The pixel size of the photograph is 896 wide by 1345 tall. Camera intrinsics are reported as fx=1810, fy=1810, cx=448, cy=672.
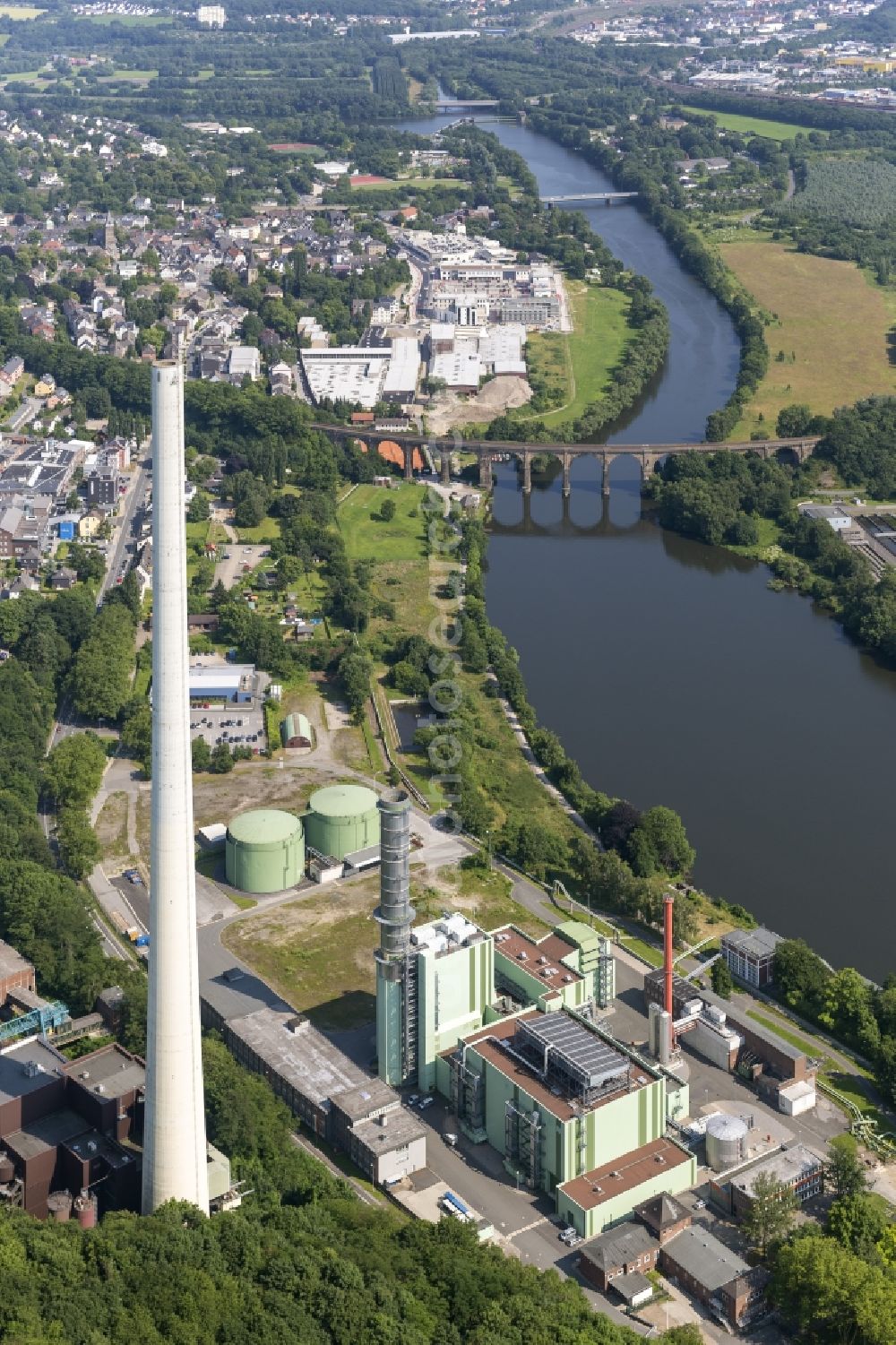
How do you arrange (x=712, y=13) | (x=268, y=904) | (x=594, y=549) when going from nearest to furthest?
1. (x=268, y=904)
2. (x=594, y=549)
3. (x=712, y=13)

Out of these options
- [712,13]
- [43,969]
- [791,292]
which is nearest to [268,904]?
[43,969]

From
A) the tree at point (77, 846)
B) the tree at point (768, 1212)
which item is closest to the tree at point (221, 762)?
→ the tree at point (77, 846)

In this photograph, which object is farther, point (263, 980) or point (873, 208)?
point (873, 208)

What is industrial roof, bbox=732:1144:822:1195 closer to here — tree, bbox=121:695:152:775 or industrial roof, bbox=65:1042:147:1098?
industrial roof, bbox=65:1042:147:1098

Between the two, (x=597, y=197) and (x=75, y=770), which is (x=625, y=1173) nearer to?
(x=75, y=770)

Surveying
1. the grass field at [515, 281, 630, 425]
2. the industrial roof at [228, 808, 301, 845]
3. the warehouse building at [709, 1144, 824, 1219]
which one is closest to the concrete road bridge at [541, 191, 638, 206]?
the grass field at [515, 281, 630, 425]

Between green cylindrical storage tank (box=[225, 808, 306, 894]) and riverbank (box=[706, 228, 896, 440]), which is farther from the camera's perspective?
riverbank (box=[706, 228, 896, 440])

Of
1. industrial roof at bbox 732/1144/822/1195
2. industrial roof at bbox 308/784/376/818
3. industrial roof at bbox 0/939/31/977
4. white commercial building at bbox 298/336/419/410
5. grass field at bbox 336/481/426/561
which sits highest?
white commercial building at bbox 298/336/419/410

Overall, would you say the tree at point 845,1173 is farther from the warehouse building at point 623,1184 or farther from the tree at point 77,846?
the tree at point 77,846

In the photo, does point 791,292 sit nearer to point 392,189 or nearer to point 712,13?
point 392,189
